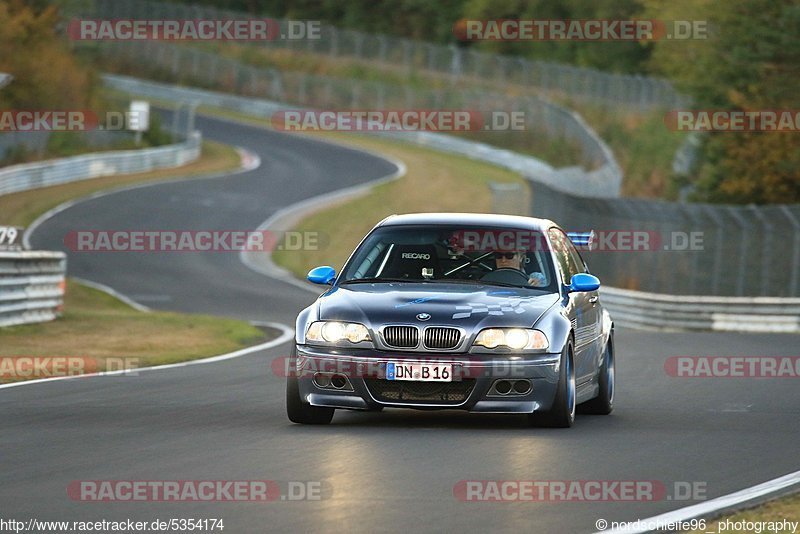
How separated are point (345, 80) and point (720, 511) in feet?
245

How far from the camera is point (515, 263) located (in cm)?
1230

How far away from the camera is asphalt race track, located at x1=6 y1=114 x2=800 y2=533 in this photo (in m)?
7.90

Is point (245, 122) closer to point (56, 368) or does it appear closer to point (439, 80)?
point (439, 80)

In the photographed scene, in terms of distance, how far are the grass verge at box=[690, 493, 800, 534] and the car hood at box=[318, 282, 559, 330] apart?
10.1 ft

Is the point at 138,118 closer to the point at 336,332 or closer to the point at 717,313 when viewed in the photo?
the point at 717,313

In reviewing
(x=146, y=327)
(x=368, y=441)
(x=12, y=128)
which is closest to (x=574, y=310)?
(x=368, y=441)

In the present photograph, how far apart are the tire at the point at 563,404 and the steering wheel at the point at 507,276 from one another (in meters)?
0.76

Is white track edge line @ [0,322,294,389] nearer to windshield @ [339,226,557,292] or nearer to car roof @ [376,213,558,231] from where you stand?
windshield @ [339,226,557,292]
